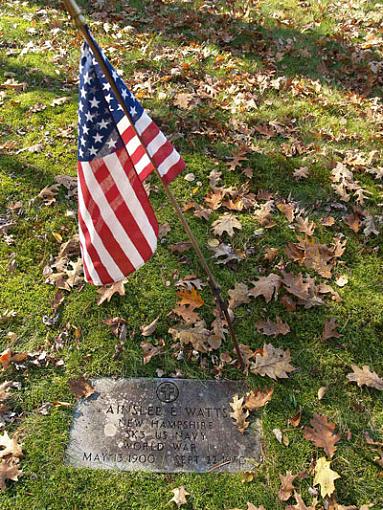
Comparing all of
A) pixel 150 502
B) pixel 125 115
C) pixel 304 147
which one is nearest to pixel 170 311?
pixel 150 502

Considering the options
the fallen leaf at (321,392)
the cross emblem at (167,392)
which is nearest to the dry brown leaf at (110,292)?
the cross emblem at (167,392)

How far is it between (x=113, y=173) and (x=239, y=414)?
1929mm

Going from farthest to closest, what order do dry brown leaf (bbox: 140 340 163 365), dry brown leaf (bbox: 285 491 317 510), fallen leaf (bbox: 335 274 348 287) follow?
fallen leaf (bbox: 335 274 348 287), dry brown leaf (bbox: 140 340 163 365), dry brown leaf (bbox: 285 491 317 510)

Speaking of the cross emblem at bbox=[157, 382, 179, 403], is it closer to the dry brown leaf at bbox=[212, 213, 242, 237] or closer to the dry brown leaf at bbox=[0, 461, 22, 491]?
the dry brown leaf at bbox=[0, 461, 22, 491]

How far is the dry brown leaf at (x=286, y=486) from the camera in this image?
303 cm

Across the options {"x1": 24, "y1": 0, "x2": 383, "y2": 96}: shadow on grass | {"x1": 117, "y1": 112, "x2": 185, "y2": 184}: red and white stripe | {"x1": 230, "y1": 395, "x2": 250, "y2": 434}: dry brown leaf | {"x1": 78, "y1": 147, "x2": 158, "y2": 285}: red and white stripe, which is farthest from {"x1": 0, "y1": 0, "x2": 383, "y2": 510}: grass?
{"x1": 117, "y1": 112, "x2": 185, "y2": 184}: red and white stripe

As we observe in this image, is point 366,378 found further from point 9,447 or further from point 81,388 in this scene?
point 9,447

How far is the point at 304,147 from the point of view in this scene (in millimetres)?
5480

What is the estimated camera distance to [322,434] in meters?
3.28

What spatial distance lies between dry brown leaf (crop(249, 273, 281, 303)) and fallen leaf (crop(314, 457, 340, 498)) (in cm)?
136

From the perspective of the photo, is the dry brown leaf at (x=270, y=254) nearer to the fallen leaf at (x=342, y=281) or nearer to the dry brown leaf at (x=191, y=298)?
the fallen leaf at (x=342, y=281)

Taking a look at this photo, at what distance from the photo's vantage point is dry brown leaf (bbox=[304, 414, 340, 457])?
3.22 meters

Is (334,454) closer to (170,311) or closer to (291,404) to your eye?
(291,404)

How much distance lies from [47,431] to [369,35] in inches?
303
